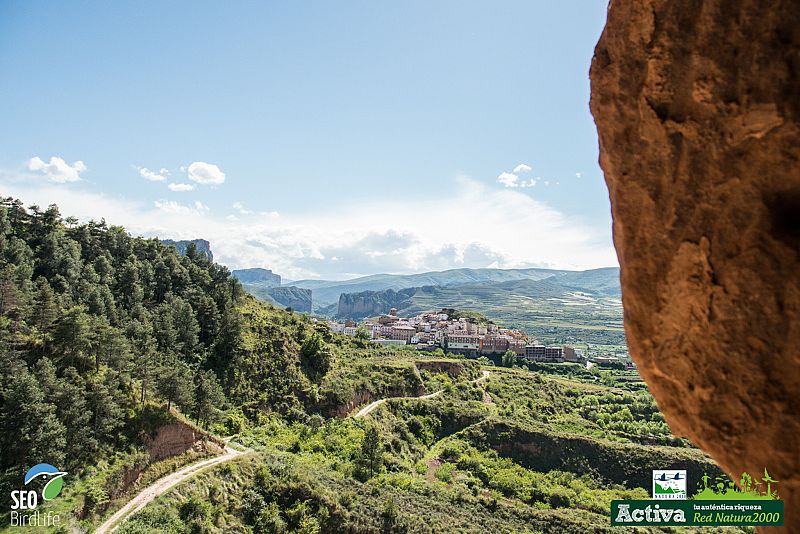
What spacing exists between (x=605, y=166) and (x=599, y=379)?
106m

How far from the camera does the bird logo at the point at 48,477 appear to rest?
2506cm

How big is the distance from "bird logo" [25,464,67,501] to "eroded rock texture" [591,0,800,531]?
105 feet

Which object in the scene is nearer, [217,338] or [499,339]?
[217,338]

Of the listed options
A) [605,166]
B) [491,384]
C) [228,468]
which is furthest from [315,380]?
[605,166]

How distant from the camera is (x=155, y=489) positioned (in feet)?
94.1

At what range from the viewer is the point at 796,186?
5.16 metres

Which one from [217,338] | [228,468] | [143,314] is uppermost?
[143,314]

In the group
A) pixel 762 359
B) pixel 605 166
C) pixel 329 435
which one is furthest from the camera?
pixel 329 435

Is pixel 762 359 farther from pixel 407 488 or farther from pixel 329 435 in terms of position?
pixel 329 435

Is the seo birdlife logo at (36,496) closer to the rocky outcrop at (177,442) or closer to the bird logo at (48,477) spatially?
the bird logo at (48,477)

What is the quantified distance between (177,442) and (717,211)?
3696 centimetres

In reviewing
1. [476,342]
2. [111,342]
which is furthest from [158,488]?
[476,342]

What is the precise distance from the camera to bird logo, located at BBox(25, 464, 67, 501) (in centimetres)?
2506

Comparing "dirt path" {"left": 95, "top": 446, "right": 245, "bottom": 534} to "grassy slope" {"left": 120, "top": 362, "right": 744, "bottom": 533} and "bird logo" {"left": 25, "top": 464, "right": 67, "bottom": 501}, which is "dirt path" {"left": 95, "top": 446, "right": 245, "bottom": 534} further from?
"bird logo" {"left": 25, "top": 464, "right": 67, "bottom": 501}
